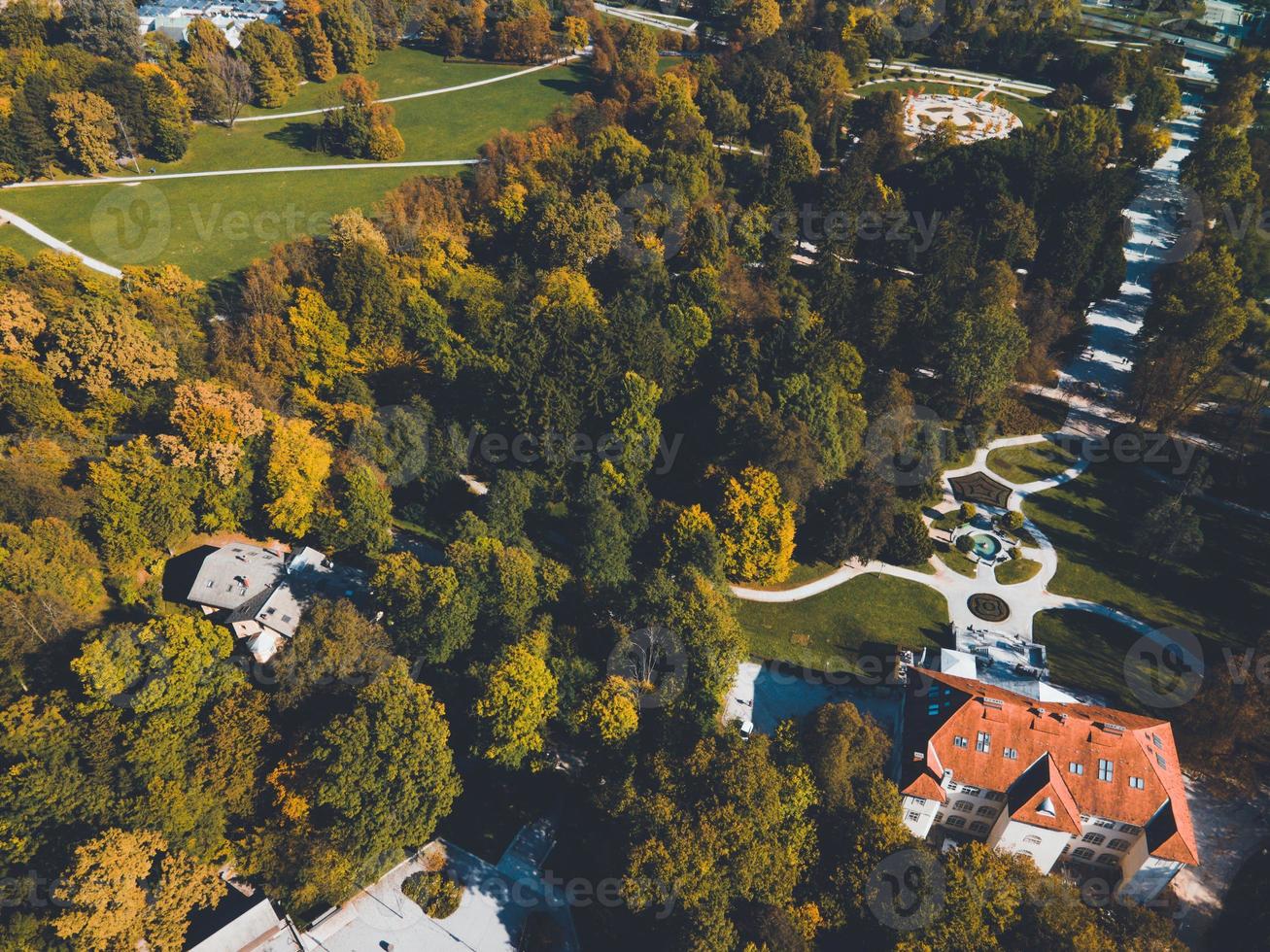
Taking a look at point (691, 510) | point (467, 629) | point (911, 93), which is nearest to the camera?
point (467, 629)

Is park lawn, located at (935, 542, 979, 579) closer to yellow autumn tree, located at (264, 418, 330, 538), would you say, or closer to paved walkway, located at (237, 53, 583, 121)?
yellow autumn tree, located at (264, 418, 330, 538)

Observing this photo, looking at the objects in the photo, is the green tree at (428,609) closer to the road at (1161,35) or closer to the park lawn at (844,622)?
the park lawn at (844,622)

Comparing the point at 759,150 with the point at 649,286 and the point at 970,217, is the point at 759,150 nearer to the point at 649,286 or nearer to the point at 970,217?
the point at 970,217

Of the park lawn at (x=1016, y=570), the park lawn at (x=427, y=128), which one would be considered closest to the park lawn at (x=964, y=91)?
the park lawn at (x=427, y=128)

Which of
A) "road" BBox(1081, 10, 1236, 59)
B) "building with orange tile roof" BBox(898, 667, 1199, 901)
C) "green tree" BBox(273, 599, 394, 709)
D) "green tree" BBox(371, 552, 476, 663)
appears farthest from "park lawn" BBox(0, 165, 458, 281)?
"road" BBox(1081, 10, 1236, 59)

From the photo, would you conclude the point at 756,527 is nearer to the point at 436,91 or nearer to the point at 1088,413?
the point at 1088,413

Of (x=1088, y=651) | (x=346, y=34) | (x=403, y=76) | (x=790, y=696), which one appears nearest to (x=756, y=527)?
(x=790, y=696)

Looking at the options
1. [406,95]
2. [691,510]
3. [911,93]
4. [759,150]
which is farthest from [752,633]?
[911,93]
